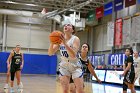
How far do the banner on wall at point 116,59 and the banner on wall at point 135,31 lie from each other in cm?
140

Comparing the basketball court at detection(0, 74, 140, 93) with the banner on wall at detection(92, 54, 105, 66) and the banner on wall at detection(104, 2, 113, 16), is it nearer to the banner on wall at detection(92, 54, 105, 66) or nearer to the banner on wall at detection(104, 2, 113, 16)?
the banner on wall at detection(92, 54, 105, 66)

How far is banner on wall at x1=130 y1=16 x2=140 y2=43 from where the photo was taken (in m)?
19.1

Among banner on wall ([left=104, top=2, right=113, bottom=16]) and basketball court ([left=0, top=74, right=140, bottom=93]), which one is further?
banner on wall ([left=104, top=2, right=113, bottom=16])

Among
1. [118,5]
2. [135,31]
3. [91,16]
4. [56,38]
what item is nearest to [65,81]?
[56,38]

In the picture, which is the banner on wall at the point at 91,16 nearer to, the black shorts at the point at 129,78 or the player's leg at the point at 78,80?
the black shorts at the point at 129,78

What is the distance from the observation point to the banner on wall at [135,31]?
62.6 ft

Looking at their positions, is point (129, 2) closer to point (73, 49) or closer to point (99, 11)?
point (99, 11)


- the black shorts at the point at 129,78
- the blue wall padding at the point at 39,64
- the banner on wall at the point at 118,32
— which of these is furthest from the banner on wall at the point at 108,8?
the black shorts at the point at 129,78

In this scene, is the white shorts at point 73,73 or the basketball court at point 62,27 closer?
the white shorts at point 73,73

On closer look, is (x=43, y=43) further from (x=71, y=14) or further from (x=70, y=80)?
(x=70, y=80)

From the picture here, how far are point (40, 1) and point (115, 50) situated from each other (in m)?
8.33

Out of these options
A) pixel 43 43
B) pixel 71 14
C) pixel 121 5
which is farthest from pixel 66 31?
pixel 43 43

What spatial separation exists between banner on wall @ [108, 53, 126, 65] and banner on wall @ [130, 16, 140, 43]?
1400 mm

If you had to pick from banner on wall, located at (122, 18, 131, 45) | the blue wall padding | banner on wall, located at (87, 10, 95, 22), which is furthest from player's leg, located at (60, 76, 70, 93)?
the blue wall padding
